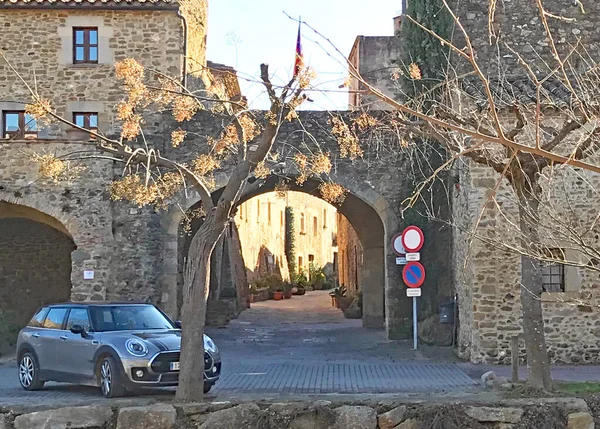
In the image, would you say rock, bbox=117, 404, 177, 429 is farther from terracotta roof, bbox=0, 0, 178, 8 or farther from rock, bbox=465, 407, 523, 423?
terracotta roof, bbox=0, 0, 178, 8

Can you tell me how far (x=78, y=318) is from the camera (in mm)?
11875

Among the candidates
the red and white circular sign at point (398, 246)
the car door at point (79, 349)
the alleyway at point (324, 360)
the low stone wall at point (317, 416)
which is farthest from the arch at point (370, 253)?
the low stone wall at point (317, 416)

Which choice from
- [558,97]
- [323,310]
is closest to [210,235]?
[558,97]

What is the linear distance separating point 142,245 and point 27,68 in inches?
215

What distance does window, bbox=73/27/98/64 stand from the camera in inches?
763

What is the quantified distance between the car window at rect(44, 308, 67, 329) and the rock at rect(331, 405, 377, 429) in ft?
16.6

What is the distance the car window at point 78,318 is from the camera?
11.7 meters

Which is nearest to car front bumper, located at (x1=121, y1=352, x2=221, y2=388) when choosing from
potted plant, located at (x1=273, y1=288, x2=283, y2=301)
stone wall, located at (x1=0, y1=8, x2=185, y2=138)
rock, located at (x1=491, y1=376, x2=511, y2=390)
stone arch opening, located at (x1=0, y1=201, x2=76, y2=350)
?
rock, located at (x1=491, y1=376, x2=511, y2=390)

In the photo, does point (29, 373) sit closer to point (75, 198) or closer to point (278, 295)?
point (75, 198)

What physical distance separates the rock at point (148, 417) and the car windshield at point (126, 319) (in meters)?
2.70

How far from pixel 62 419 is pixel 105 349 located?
5.98 ft

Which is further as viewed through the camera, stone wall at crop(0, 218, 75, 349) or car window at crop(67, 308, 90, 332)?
stone wall at crop(0, 218, 75, 349)

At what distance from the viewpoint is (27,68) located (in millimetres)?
19234

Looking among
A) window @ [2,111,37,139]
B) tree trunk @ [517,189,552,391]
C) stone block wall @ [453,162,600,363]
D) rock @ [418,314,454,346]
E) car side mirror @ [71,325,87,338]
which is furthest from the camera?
window @ [2,111,37,139]
